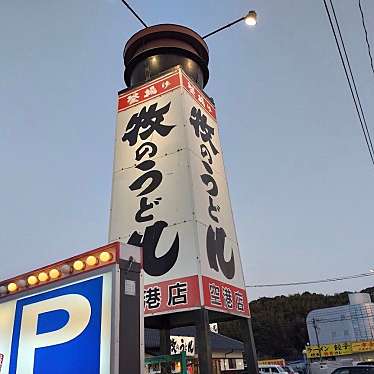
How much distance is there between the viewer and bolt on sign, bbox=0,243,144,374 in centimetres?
309

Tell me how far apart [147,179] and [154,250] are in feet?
4.35

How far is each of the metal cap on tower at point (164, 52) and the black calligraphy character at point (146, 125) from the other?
91 centimetres

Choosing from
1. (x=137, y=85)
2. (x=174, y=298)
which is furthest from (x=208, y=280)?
(x=137, y=85)

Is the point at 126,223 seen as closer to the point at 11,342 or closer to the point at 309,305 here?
the point at 11,342

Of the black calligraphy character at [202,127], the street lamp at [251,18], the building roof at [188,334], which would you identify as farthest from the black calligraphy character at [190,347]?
the street lamp at [251,18]

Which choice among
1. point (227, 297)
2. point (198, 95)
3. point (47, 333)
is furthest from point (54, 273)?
point (198, 95)

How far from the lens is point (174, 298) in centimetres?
556

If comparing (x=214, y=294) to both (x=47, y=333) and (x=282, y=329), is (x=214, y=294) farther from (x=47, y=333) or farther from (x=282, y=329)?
(x=282, y=329)

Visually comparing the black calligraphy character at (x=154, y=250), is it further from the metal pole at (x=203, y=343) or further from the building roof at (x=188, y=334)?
the building roof at (x=188, y=334)

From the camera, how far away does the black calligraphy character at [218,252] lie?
19.7 ft

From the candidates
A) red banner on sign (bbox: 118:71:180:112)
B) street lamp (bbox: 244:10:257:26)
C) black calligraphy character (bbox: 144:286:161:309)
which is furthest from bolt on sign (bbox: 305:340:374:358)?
black calligraphy character (bbox: 144:286:161:309)

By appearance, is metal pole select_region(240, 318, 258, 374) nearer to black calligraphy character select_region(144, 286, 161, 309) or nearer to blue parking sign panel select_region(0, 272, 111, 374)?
black calligraphy character select_region(144, 286, 161, 309)

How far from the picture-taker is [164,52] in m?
8.26

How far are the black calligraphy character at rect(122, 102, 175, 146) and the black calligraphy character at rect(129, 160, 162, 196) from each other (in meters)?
0.60
